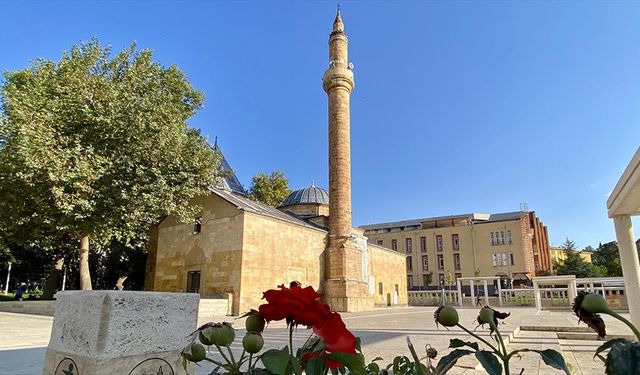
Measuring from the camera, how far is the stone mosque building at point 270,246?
16.9 metres

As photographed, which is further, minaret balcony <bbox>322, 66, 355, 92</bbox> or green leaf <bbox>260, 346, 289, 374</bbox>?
minaret balcony <bbox>322, 66, 355, 92</bbox>

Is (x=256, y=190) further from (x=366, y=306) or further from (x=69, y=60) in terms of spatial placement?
(x=69, y=60)

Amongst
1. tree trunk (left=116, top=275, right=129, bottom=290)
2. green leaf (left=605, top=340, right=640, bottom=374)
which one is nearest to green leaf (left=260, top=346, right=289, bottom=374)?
green leaf (left=605, top=340, right=640, bottom=374)

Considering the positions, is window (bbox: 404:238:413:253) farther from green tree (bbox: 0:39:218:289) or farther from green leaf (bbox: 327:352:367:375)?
green leaf (bbox: 327:352:367:375)

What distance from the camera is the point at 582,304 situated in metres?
0.83

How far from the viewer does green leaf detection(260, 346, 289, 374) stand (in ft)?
2.67

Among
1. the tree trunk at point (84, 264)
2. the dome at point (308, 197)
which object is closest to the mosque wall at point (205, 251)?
the tree trunk at point (84, 264)

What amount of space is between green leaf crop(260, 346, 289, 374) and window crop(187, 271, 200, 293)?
61.3 ft

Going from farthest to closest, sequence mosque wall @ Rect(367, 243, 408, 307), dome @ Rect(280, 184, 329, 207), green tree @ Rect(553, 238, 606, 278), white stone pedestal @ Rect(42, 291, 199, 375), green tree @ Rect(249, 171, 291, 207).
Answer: green tree @ Rect(553, 238, 606, 278), green tree @ Rect(249, 171, 291, 207), dome @ Rect(280, 184, 329, 207), mosque wall @ Rect(367, 243, 408, 307), white stone pedestal @ Rect(42, 291, 199, 375)

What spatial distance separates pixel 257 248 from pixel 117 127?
730 centimetres

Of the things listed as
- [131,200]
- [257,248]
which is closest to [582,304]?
[131,200]

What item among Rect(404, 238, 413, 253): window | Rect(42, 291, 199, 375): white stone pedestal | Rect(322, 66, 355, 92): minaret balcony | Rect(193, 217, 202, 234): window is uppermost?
Rect(322, 66, 355, 92): minaret balcony

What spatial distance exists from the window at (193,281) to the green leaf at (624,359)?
19.1 m

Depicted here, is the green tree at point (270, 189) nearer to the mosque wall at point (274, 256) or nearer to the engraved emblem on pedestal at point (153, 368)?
the mosque wall at point (274, 256)
